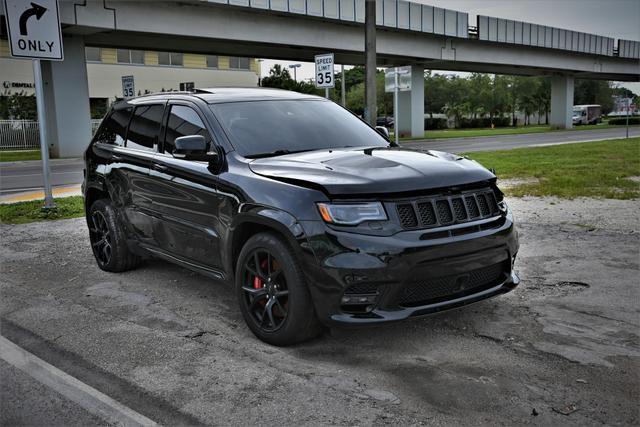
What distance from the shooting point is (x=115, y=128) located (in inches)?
259

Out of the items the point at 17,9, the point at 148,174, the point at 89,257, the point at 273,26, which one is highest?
the point at 273,26

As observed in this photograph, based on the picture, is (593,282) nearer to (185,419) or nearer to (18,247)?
(185,419)

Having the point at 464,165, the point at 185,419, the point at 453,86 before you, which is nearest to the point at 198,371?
the point at 185,419

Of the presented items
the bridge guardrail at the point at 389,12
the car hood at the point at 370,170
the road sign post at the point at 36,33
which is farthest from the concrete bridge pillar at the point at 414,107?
the car hood at the point at 370,170

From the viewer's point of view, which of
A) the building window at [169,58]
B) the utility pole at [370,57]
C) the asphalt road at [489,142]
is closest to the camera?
the utility pole at [370,57]

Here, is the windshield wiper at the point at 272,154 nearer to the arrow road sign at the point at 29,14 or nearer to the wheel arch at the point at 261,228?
the wheel arch at the point at 261,228

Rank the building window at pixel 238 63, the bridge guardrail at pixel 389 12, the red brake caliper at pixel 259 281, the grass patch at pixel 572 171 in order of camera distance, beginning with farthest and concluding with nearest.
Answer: the building window at pixel 238 63, the bridge guardrail at pixel 389 12, the grass patch at pixel 572 171, the red brake caliper at pixel 259 281

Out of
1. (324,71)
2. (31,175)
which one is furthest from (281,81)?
(324,71)

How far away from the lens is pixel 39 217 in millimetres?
10156

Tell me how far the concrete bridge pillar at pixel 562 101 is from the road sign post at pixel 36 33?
54.2m

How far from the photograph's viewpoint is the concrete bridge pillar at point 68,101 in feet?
86.4

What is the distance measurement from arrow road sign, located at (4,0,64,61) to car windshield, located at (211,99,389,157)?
254 inches

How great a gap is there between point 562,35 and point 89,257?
1927 inches

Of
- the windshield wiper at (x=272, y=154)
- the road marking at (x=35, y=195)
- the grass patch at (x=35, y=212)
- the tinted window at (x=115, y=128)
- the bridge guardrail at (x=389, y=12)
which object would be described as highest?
the bridge guardrail at (x=389, y=12)
